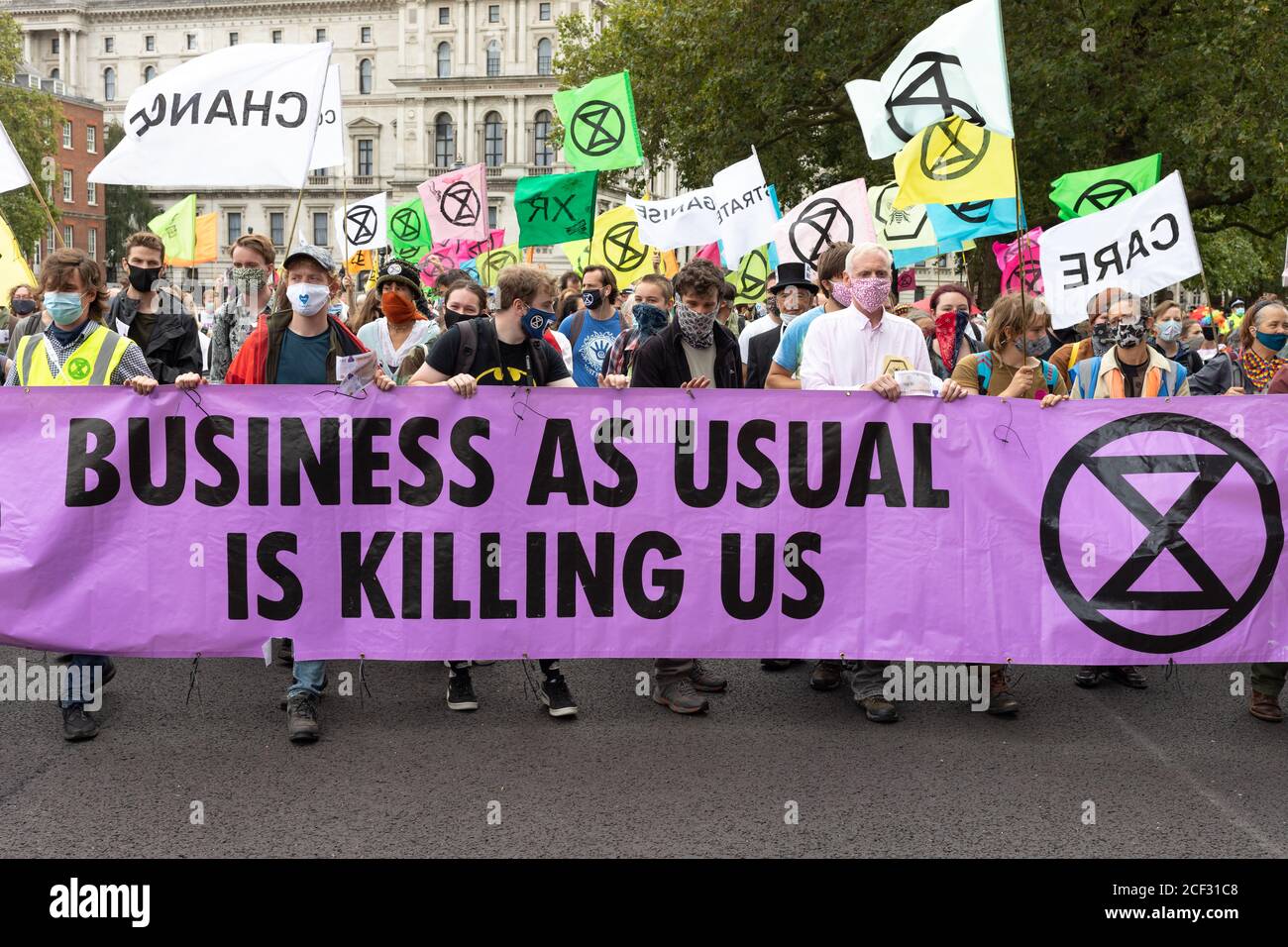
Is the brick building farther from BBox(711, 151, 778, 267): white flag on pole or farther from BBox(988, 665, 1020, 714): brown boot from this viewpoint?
BBox(988, 665, 1020, 714): brown boot

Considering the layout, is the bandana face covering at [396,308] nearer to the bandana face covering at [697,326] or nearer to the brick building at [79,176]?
the bandana face covering at [697,326]

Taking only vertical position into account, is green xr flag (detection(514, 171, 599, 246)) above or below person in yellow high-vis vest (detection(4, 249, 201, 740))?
above

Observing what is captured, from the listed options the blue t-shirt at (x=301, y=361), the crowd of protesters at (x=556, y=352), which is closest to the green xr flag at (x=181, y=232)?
the crowd of protesters at (x=556, y=352)

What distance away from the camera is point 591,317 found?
32.1ft

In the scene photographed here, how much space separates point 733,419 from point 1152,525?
1809mm

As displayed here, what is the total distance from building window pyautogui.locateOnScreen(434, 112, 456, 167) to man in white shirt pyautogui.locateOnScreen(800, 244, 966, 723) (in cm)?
10392

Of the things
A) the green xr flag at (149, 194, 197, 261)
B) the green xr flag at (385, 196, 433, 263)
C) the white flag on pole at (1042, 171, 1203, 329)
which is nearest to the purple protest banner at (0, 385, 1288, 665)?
the white flag on pole at (1042, 171, 1203, 329)

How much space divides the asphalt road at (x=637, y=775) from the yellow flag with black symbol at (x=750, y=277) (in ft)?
23.6

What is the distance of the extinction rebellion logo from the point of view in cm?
586

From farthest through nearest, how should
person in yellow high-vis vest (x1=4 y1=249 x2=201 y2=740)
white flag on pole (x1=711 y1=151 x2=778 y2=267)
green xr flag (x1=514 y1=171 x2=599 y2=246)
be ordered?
green xr flag (x1=514 y1=171 x2=599 y2=246), white flag on pole (x1=711 y1=151 x2=778 y2=267), person in yellow high-vis vest (x1=4 y1=249 x2=201 y2=740)

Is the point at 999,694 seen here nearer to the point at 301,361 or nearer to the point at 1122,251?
the point at 301,361

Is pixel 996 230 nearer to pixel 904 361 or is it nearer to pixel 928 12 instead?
pixel 904 361

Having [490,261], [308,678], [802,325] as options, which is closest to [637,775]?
[308,678]

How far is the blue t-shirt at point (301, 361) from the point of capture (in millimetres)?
6109
